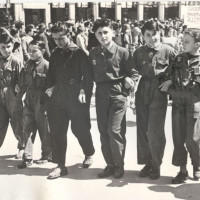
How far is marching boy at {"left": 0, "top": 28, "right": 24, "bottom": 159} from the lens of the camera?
6.09m

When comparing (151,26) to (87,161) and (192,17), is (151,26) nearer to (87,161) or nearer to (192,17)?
(192,17)

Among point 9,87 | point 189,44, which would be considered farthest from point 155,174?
point 9,87

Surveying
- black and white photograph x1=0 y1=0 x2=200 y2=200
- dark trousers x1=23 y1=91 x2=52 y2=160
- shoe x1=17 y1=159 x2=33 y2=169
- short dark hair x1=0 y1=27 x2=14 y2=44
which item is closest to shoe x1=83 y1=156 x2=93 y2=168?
black and white photograph x1=0 y1=0 x2=200 y2=200

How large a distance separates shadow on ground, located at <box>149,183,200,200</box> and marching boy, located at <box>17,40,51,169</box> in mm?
1721

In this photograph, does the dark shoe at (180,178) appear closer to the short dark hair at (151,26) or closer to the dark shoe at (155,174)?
the dark shoe at (155,174)

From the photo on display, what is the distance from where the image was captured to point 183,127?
505 centimetres

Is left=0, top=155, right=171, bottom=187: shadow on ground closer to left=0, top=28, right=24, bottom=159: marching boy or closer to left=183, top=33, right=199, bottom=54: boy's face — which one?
left=0, top=28, right=24, bottom=159: marching boy

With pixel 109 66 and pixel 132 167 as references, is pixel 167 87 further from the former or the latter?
pixel 132 167

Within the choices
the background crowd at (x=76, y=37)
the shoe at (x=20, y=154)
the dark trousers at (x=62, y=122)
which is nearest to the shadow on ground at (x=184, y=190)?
the dark trousers at (x=62, y=122)

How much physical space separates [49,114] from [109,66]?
0.95 m

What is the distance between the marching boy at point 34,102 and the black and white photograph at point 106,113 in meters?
0.01

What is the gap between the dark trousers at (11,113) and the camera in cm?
619

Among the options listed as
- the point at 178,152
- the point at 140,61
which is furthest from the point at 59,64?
the point at 178,152

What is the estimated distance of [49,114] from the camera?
219 inches
